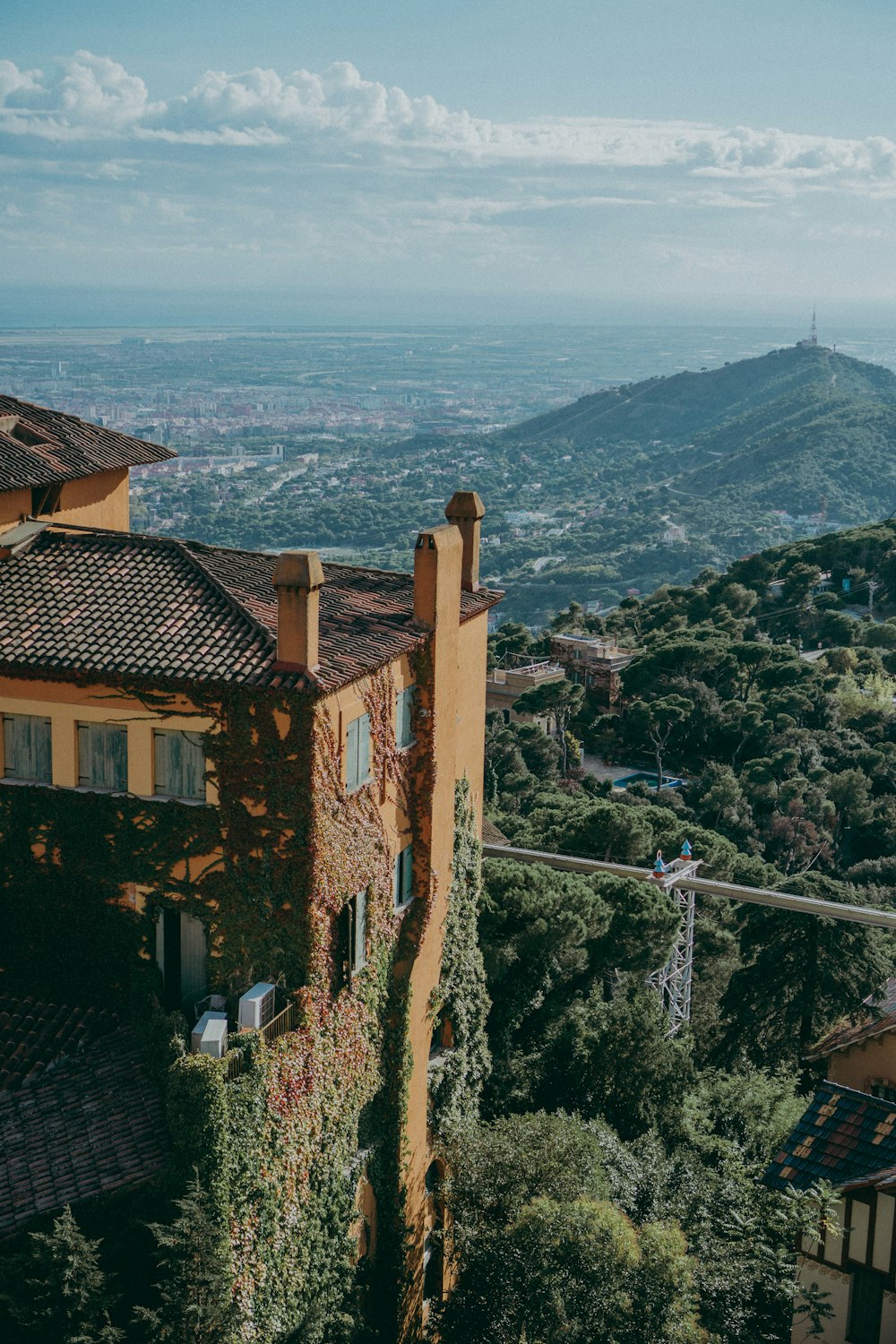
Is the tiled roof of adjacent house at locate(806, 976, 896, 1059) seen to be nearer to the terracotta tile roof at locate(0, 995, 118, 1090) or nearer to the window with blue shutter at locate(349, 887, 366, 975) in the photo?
the window with blue shutter at locate(349, 887, 366, 975)

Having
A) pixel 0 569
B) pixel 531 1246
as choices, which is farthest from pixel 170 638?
pixel 531 1246

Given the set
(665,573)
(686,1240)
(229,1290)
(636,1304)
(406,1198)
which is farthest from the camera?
(665,573)

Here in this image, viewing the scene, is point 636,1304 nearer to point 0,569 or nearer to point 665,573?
point 0,569

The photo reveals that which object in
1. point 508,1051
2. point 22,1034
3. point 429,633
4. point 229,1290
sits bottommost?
point 508,1051

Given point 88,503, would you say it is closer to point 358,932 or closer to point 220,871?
point 220,871

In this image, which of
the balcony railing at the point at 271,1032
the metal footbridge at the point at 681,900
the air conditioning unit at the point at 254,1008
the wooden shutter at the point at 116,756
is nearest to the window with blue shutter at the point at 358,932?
the balcony railing at the point at 271,1032

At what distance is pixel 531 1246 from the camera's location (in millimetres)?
19000

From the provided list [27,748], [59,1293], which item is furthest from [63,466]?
[59,1293]

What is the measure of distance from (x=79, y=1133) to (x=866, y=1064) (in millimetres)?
12622

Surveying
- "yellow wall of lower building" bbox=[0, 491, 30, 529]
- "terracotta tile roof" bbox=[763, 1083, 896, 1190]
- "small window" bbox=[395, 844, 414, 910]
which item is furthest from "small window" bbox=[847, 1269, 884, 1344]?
"yellow wall of lower building" bbox=[0, 491, 30, 529]

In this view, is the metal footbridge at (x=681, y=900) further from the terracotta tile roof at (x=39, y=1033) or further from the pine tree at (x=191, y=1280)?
the pine tree at (x=191, y=1280)

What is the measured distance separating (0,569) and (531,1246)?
11.6 meters

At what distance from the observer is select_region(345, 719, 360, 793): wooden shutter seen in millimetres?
19125

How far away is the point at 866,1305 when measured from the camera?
18.2 metres
